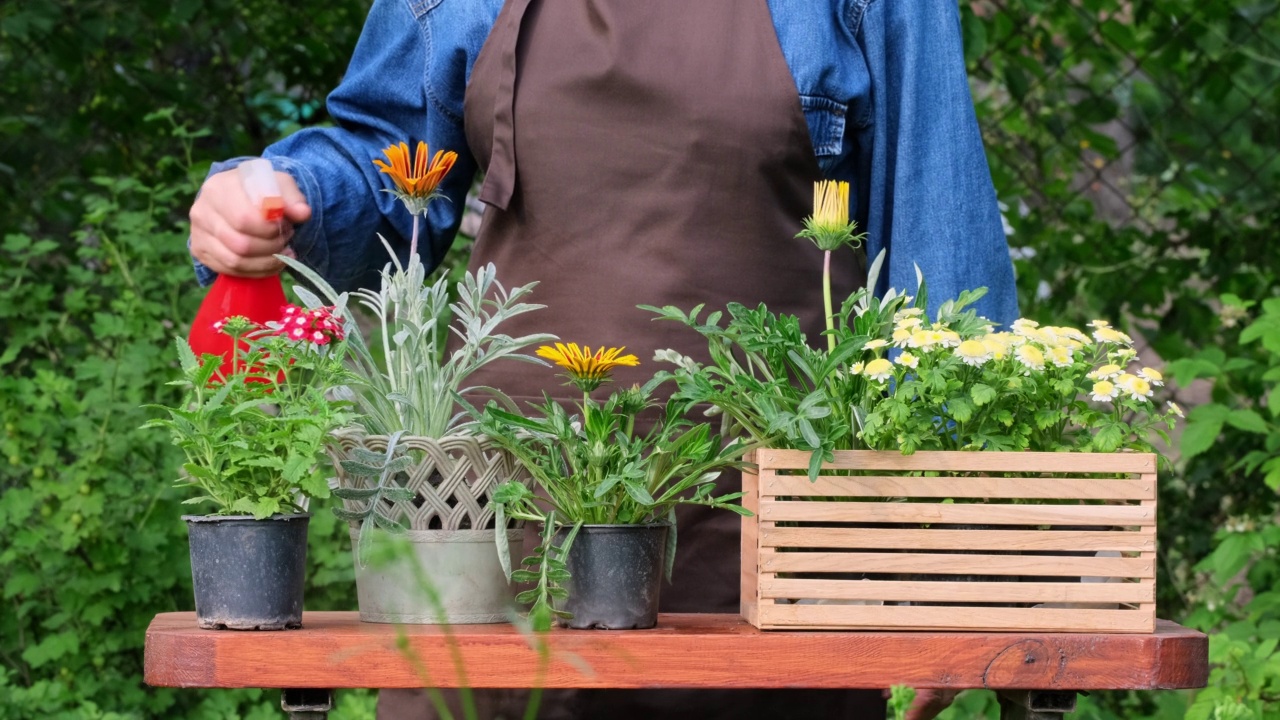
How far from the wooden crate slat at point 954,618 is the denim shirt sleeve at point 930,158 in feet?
1.43

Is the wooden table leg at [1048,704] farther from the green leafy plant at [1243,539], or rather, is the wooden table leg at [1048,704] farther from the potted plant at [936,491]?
the green leafy plant at [1243,539]

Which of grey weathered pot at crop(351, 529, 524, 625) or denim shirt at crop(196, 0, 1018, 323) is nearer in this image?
grey weathered pot at crop(351, 529, 524, 625)

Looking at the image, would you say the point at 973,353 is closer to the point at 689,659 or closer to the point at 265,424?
the point at 689,659

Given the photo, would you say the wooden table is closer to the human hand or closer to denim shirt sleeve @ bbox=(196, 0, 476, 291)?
the human hand

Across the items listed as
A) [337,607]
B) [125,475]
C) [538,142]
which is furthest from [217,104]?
[538,142]

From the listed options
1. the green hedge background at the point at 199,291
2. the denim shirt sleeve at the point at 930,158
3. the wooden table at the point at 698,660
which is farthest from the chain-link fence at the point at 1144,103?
the wooden table at the point at 698,660

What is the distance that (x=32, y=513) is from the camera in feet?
8.66

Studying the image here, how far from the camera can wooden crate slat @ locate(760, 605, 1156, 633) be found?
1.08 m

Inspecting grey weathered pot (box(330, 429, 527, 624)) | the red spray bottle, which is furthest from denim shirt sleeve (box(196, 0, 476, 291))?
grey weathered pot (box(330, 429, 527, 624))

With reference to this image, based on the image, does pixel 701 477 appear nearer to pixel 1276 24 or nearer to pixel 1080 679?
pixel 1080 679

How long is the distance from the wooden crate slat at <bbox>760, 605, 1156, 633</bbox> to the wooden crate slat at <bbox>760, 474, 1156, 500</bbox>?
0.29ft

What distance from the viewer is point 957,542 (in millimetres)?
1104

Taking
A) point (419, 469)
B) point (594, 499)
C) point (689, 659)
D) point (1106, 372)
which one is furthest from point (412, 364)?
point (1106, 372)

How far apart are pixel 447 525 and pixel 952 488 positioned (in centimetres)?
41
